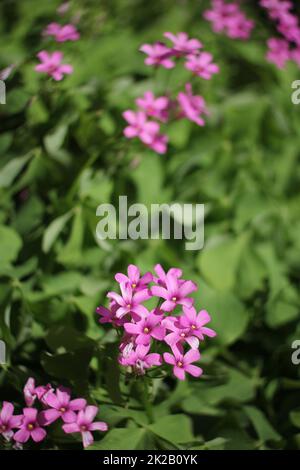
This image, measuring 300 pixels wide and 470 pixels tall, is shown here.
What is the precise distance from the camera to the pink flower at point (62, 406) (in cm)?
106

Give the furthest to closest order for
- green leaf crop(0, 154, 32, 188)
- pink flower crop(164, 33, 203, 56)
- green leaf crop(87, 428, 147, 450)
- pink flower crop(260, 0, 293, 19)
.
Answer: pink flower crop(260, 0, 293, 19) < green leaf crop(0, 154, 32, 188) < pink flower crop(164, 33, 203, 56) < green leaf crop(87, 428, 147, 450)

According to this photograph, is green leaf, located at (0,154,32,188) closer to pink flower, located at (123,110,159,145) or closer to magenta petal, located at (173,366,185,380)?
pink flower, located at (123,110,159,145)

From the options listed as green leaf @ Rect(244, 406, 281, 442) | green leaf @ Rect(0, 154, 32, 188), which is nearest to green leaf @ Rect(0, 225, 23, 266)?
green leaf @ Rect(0, 154, 32, 188)

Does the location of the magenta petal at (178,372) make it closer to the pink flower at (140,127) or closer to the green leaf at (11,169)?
the pink flower at (140,127)

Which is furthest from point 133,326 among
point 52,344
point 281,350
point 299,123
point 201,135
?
point 299,123

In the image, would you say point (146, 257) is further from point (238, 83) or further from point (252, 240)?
point (238, 83)

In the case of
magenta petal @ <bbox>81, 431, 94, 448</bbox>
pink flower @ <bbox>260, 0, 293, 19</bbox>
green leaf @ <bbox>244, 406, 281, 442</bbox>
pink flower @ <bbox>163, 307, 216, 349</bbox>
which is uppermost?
pink flower @ <bbox>260, 0, 293, 19</bbox>

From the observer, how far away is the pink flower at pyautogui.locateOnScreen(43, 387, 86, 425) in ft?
3.49

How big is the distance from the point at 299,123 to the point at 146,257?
99 cm

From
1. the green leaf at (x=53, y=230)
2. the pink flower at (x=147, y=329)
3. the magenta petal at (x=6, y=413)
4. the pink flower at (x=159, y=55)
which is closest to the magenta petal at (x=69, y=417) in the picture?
the magenta petal at (x=6, y=413)

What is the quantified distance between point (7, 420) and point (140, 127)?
2.84 ft

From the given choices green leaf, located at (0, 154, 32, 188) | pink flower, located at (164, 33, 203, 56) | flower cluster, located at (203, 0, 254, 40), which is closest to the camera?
pink flower, located at (164, 33, 203, 56)

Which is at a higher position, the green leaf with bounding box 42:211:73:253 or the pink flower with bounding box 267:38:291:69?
the pink flower with bounding box 267:38:291:69

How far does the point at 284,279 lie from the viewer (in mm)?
1835
